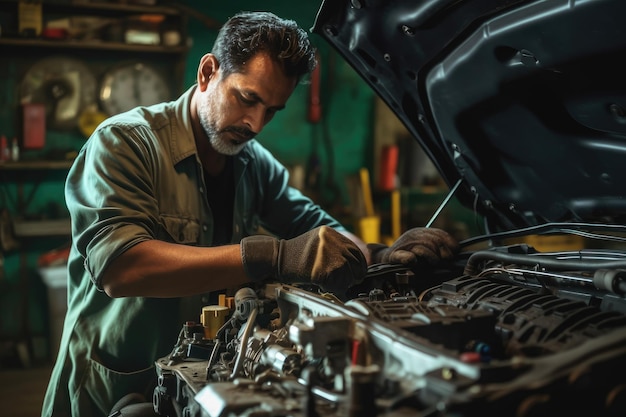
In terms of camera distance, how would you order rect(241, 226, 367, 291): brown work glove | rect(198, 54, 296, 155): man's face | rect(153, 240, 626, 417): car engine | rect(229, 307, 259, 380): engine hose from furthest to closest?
rect(198, 54, 296, 155): man's face < rect(241, 226, 367, 291): brown work glove < rect(229, 307, 259, 380): engine hose < rect(153, 240, 626, 417): car engine

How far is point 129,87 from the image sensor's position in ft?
15.8

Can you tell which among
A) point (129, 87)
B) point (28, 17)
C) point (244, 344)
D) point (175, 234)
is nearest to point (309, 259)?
point (244, 344)

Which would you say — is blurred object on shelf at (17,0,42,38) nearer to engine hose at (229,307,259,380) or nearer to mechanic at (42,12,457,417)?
mechanic at (42,12,457,417)

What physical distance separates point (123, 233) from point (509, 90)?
113cm

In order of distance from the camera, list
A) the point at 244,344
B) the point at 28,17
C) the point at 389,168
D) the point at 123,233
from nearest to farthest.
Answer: the point at 244,344, the point at 123,233, the point at 28,17, the point at 389,168

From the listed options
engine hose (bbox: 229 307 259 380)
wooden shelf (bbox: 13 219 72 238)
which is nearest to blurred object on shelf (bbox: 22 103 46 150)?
wooden shelf (bbox: 13 219 72 238)

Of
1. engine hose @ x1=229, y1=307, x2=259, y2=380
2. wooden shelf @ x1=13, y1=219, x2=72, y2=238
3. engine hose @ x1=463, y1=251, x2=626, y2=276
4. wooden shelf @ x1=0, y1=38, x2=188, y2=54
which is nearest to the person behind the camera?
engine hose @ x1=229, y1=307, x2=259, y2=380

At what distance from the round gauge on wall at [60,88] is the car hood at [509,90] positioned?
3219 mm

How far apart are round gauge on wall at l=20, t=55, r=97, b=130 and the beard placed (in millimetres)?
2876

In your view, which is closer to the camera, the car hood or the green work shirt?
the car hood

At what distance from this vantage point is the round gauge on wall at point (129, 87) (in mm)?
4805

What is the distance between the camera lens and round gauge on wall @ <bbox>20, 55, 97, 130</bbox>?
473cm

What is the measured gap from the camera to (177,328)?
2121 millimetres

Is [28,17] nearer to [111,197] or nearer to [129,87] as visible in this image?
[129,87]
